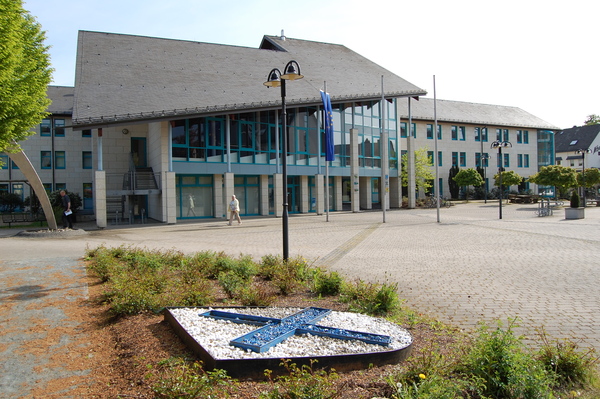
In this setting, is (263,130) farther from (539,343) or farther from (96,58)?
(539,343)

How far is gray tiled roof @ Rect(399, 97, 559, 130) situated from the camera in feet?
162

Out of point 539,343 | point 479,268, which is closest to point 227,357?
point 539,343

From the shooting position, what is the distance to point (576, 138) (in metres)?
77.3

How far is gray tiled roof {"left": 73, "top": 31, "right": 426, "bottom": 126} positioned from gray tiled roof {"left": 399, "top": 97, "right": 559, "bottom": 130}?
10.6 metres

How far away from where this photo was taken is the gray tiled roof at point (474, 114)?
49.3 m

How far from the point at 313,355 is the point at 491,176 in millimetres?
54312

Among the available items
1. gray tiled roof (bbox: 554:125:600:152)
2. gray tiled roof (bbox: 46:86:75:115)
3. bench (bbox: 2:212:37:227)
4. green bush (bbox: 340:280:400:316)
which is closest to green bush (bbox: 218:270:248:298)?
green bush (bbox: 340:280:400:316)

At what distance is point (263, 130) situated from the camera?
30.3 m

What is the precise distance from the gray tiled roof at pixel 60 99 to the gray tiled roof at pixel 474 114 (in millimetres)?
30126

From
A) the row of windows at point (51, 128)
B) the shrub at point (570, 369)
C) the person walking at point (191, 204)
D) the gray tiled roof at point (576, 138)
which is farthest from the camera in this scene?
the gray tiled roof at point (576, 138)

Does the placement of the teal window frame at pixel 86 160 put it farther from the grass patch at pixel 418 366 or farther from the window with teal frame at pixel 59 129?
the grass patch at pixel 418 366

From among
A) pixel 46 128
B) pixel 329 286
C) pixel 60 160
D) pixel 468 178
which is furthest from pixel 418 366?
pixel 468 178

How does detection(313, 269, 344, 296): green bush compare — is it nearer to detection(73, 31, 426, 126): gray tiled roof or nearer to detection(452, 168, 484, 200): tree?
detection(73, 31, 426, 126): gray tiled roof

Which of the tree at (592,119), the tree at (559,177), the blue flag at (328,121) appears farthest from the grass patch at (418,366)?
the tree at (592,119)
